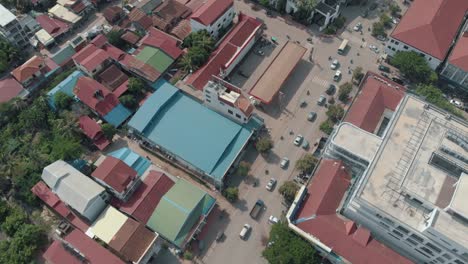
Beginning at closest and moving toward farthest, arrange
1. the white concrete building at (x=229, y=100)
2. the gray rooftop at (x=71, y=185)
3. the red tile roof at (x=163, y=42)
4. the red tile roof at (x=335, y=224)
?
the red tile roof at (x=335, y=224) → the gray rooftop at (x=71, y=185) → the white concrete building at (x=229, y=100) → the red tile roof at (x=163, y=42)

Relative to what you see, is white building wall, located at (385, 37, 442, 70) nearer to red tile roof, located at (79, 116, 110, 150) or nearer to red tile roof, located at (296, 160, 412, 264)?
red tile roof, located at (296, 160, 412, 264)

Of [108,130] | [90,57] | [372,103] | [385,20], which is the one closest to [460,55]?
[385,20]

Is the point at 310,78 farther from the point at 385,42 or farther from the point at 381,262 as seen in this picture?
the point at 381,262

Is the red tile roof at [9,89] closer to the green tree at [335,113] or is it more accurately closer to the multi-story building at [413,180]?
the multi-story building at [413,180]

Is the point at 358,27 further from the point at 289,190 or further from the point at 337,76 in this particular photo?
the point at 289,190

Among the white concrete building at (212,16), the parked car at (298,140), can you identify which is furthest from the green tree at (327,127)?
the white concrete building at (212,16)

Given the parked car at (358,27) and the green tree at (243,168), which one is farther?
the parked car at (358,27)

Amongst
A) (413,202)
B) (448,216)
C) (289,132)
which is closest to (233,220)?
(289,132)

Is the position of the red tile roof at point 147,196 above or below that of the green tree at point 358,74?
below
